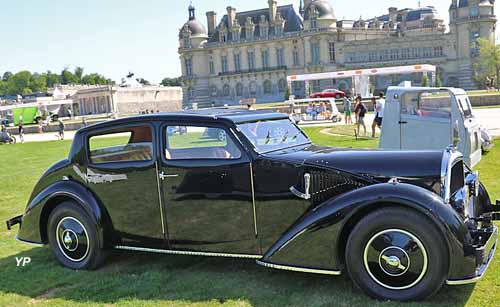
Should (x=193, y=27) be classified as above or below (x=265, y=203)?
above

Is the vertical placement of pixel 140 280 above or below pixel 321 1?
below

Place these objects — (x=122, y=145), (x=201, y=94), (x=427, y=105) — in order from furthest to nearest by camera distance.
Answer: (x=201, y=94)
(x=427, y=105)
(x=122, y=145)

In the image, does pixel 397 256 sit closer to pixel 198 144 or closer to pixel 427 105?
pixel 198 144

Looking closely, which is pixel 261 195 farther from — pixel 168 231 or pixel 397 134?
pixel 397 134

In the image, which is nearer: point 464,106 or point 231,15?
point 464,106

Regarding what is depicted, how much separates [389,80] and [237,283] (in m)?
91.9

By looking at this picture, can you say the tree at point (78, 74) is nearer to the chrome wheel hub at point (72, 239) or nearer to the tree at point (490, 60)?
the tree at point (490, 60)

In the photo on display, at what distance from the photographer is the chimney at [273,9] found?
338ft

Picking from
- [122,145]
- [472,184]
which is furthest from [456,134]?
[122,145]

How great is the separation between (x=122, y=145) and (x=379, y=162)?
2.93m

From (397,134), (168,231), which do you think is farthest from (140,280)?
(397,134)

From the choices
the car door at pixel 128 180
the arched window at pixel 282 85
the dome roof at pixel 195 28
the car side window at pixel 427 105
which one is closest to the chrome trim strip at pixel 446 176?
the car door at pixel 128 180

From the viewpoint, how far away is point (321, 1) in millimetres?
96562

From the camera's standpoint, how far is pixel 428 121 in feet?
36.1
